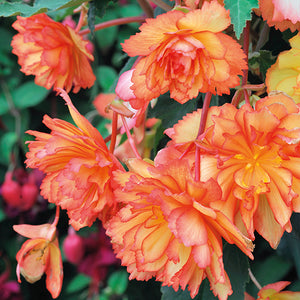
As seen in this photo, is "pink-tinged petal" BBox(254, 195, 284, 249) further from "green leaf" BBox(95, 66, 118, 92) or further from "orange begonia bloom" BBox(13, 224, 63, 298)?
"green leaf" BBox(95, 66, 118, 92)

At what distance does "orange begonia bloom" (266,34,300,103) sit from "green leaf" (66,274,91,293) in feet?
3.08

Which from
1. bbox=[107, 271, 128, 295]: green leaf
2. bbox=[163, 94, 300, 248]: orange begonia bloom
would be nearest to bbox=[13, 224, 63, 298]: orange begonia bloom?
bbox=[163, 94, 300, 248]: orange begonia bloom

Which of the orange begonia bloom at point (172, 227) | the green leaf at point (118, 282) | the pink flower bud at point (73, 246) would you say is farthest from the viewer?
the green leaf at point (118, 282)

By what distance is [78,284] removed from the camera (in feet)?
3.88

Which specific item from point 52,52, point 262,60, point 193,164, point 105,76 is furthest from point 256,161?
point 105,76

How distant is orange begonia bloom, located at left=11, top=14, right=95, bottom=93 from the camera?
473 mm

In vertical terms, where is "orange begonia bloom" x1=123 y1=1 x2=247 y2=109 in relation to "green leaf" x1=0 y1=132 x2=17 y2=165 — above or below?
above

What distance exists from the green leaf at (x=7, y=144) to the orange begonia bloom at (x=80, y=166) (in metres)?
0.81

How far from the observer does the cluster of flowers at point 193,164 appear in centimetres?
32

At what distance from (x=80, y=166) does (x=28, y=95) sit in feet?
2.88

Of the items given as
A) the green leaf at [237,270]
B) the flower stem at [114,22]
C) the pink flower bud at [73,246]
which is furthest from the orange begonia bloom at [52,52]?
the pink flower bud at [73,246]

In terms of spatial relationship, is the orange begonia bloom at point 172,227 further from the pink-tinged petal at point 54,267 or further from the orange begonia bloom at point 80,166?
the pink-tinged petal at point 54,267

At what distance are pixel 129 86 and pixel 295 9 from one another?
0.16m

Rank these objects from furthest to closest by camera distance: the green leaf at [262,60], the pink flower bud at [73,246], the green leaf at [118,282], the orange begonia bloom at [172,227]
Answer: the green leaf at [118,282] < the pink flower bud at [73,246] < the green leaf at [262,60] < the orange begonia bloom at [172,227]
